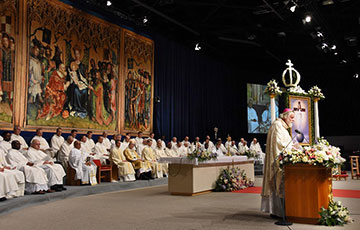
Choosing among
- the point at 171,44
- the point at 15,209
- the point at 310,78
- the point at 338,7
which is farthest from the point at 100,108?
the point at 310,78

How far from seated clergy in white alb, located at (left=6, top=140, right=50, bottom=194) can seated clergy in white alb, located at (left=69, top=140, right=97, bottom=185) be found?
1445 mm

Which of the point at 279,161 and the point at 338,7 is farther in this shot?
the point at 338,7

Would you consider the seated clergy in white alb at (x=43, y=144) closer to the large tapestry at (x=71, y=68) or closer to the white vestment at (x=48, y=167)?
the large tapestry at (x=71, y=68)

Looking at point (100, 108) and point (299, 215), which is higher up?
point (100, 108)

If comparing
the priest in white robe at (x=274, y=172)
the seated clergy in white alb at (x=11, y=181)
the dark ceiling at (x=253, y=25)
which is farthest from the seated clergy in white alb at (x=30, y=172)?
the dark ceiling at (x=253, y=25)


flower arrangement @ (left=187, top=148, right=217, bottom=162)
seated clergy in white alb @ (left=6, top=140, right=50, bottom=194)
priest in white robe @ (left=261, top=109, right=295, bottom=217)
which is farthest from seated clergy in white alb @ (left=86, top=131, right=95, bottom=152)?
priest in white robe @ (left=261, top=109, right=295, bottom=217)

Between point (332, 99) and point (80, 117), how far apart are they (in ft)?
54.9

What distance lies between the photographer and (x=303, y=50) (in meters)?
20.5

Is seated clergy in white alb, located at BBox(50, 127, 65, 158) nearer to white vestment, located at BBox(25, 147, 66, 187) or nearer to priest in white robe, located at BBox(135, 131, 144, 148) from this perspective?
white vestment, located at BBox(25, 147, 66, 187)

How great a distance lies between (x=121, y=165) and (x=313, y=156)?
7201 mm

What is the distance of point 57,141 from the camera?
11102 millimetres

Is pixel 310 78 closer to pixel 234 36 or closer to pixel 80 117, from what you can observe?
pixel 234 36

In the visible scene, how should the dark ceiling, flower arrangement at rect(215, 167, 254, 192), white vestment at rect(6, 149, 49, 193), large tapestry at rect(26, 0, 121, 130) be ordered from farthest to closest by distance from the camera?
the dark ceiling
large tapestry at rect(26, 0, 121, 130)
flower arrangement at rect(215, 167, 254, 192)
white vestment at rect(6, 149, 49, 193)

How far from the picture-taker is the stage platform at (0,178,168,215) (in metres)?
6.93
